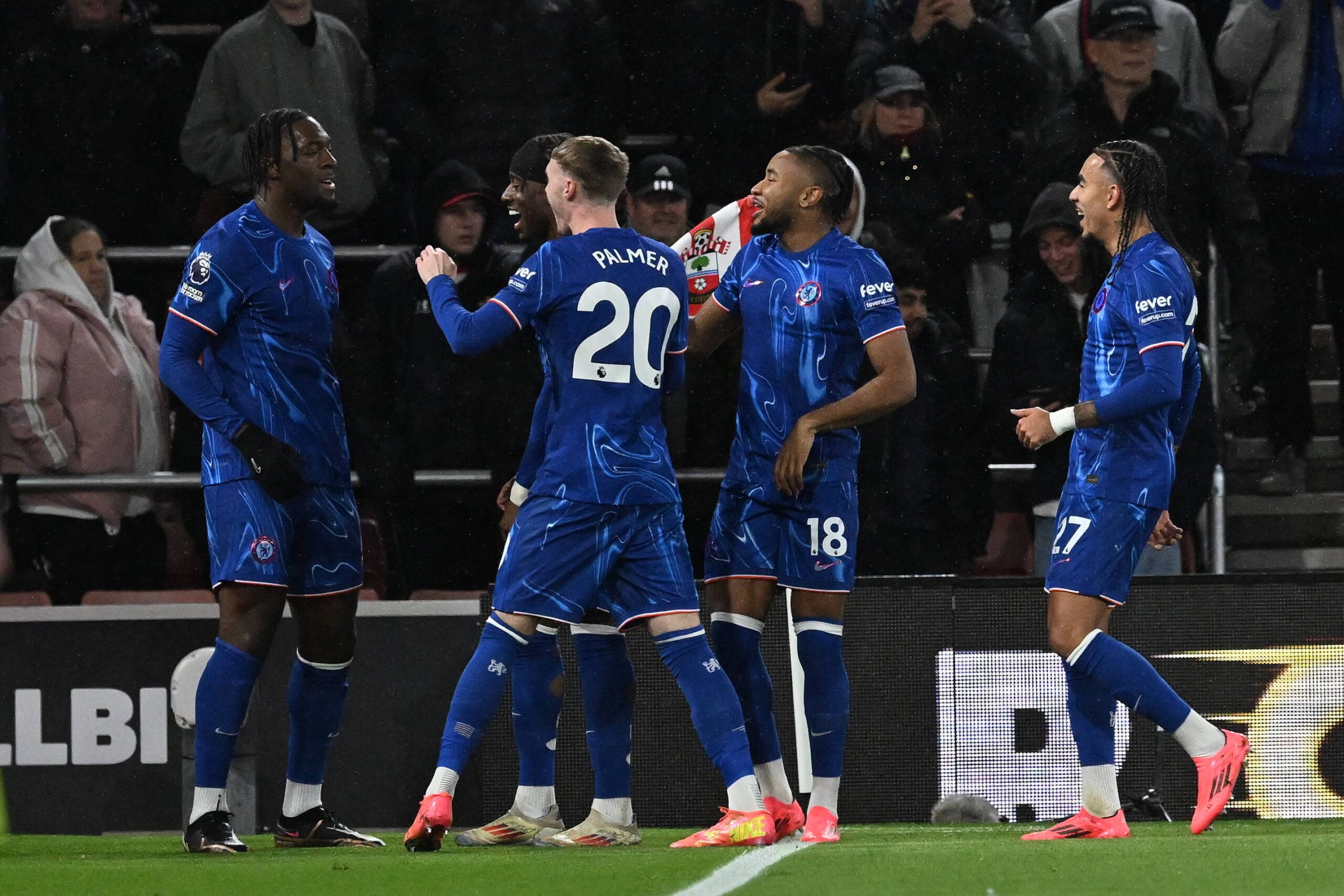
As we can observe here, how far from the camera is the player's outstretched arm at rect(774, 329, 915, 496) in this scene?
4957mm

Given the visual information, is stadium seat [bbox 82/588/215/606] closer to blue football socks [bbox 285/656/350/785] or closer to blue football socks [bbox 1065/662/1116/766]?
blue football socks [bbox 285/656/350/785]

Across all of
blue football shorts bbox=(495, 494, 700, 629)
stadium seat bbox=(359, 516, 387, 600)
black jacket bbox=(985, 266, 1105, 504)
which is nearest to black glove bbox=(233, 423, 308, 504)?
blue football shorts bbox=(495, 494, 700, 629)

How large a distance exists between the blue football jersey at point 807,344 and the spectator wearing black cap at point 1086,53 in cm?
358

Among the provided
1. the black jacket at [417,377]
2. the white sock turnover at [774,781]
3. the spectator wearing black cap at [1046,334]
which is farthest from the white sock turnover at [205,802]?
the spectator wearing black cap at [1046,334]

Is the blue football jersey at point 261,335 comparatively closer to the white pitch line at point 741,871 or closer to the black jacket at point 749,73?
the white pitch line at point 741,871

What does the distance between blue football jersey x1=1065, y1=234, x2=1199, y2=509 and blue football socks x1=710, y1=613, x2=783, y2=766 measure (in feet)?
3.41

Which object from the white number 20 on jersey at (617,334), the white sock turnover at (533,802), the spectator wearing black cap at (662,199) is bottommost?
the white sock turnover at (533,802)

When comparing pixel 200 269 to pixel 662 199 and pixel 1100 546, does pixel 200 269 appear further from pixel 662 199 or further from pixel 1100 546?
pixel 662 199

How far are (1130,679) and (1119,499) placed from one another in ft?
1.69

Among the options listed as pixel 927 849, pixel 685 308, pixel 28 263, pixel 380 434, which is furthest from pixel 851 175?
pixel 28 263

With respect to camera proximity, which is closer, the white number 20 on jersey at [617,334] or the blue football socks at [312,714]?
the white number 20 on jersey at [617,334]

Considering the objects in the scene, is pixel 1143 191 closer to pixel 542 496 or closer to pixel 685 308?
pixel 685 308

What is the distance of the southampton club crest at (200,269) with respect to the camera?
200 inches

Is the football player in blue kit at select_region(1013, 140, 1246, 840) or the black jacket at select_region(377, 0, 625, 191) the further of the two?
the black jacket at select_region(377, 0, 625, 191)
